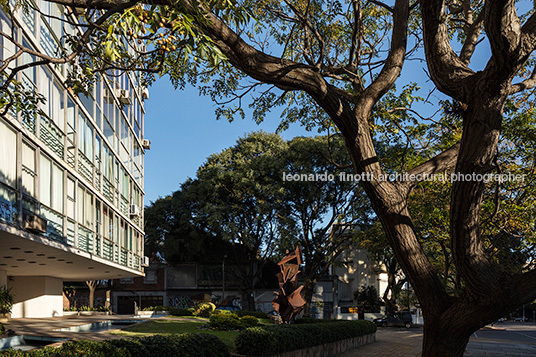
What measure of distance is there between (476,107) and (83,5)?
3.98 metres

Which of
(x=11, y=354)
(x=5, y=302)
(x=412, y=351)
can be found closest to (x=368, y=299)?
(x=412, y=351)

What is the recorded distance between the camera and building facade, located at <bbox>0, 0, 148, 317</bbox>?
12922mm

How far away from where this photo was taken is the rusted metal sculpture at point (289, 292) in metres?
20.2

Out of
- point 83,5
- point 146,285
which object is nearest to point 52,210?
point 83,5

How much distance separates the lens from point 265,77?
17.3ft

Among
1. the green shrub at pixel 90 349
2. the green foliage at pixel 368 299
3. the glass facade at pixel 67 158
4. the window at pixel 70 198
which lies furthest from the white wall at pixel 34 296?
the green foliage at pixel 368 299

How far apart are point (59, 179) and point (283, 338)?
27.6ft

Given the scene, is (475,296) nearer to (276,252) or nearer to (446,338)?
(446,338)

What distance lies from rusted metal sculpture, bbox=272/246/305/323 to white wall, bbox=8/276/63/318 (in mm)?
11454

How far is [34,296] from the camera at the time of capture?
976 inches

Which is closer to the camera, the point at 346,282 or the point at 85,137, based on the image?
the point at 85,137

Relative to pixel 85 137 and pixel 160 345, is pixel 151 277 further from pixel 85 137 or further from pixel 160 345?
pixel 160 345

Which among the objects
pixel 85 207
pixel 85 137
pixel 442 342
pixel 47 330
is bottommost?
pixel 47 330

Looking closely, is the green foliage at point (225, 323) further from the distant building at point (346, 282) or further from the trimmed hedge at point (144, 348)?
the distant building at point (346, 282)
